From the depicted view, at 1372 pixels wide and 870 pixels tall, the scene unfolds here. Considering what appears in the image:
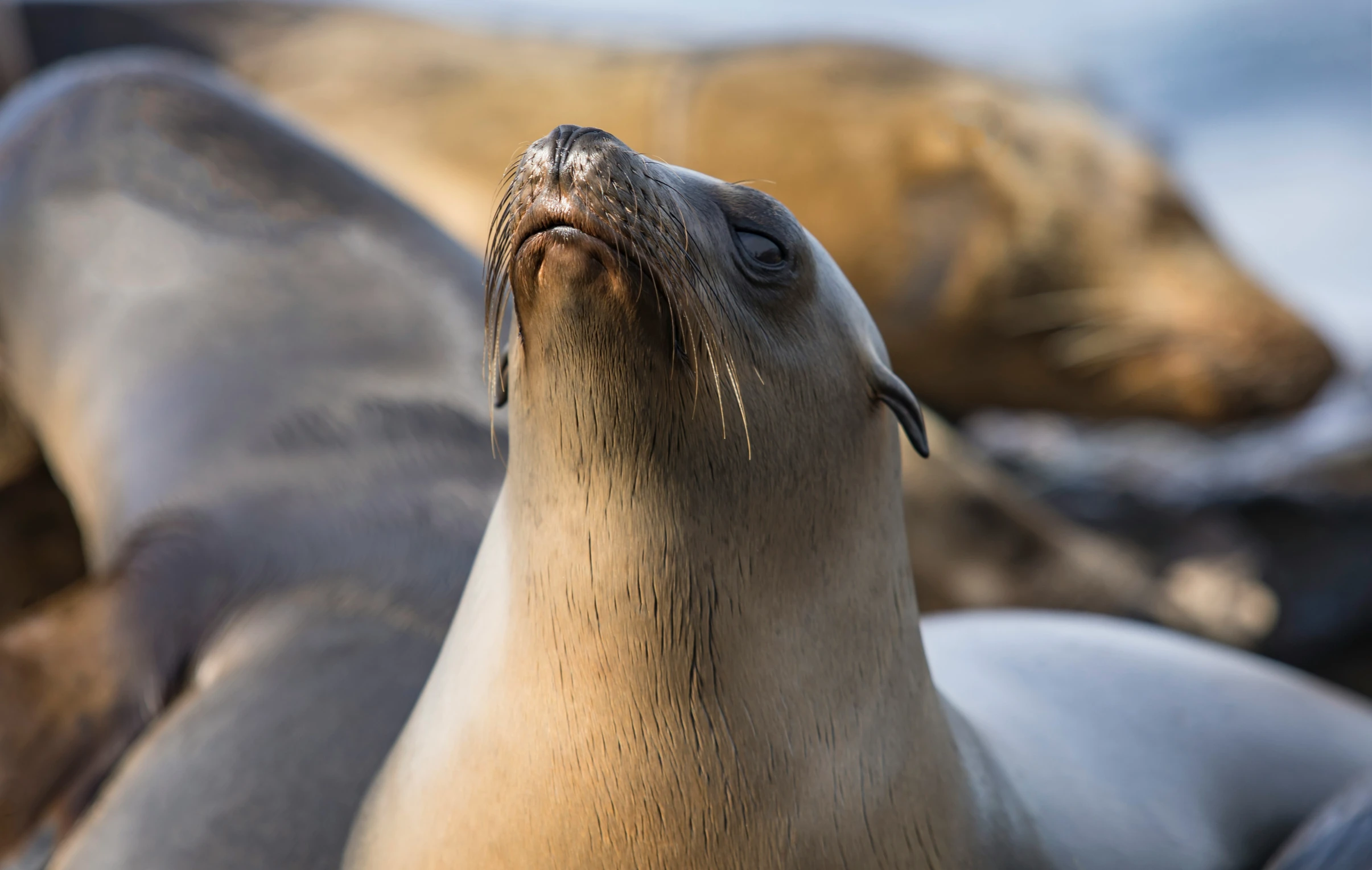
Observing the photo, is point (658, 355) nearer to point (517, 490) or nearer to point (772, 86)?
→ point (517, 490)

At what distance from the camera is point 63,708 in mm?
1665

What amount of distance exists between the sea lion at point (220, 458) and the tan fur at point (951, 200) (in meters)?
2.73

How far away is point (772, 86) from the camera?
5676 millimetres

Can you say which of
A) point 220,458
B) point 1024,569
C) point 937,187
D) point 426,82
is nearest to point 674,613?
point 220,458

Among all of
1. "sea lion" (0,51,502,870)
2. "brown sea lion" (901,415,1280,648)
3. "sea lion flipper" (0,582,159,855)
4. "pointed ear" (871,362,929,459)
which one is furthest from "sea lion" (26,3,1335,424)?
"pointed ear" (871,362,929,459)

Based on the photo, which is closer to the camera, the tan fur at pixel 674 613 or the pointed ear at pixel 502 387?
the tan fur at pixel 674 613

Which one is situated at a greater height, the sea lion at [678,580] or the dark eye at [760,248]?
the dark eye at [760,248]

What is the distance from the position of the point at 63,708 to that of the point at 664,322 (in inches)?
42.6

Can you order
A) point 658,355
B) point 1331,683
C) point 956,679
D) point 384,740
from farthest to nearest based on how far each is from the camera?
1. point 1331,683
2. point 956,679
3. point 384,740
4. point 658,355

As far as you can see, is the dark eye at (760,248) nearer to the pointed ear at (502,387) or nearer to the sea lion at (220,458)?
the pointed ear at (502,387)

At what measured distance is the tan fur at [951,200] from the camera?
5.42 m

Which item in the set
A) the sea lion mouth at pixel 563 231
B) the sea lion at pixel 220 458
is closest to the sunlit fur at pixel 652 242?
the sea lion mouth at pixel 563 231

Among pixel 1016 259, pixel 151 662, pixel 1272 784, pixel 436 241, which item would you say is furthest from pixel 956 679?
pixel 1016 259

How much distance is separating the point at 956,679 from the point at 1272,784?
47 cm
